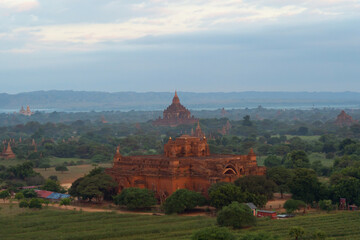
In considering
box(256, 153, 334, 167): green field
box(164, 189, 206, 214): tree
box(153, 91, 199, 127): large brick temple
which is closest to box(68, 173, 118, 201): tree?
box(164, 189, 206, 214): tree

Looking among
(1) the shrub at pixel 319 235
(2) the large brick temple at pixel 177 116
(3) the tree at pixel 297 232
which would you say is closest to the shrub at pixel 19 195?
(3) the tree at pixel 297 232

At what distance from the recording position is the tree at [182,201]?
5525 cm

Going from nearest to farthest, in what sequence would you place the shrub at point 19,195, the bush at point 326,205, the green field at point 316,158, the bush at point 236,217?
the bush at point 236,217
the bush at point 326,205
the shrub at point 19,195
the green field at point 316,158

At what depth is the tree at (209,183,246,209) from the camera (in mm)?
54844

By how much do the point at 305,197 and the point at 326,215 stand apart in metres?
6.04

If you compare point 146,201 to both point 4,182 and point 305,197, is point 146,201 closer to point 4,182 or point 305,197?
point 305,197

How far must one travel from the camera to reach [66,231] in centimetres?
4881

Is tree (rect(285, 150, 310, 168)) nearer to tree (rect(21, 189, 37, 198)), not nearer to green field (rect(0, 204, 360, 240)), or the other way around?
green field (rect(0, 204, 360, 240))

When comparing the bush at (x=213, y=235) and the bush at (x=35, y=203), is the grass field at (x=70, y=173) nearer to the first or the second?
the bush at (x=35, y=203)

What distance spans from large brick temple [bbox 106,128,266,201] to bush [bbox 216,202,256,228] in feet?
33.7

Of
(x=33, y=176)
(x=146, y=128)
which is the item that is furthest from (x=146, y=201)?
(x=146, y=128)

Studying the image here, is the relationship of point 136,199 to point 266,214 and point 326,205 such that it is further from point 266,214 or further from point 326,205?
point 326,205

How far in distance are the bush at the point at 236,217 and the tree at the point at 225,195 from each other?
5.24 m

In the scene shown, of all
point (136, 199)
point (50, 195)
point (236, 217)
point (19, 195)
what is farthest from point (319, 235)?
point (19, 195)
